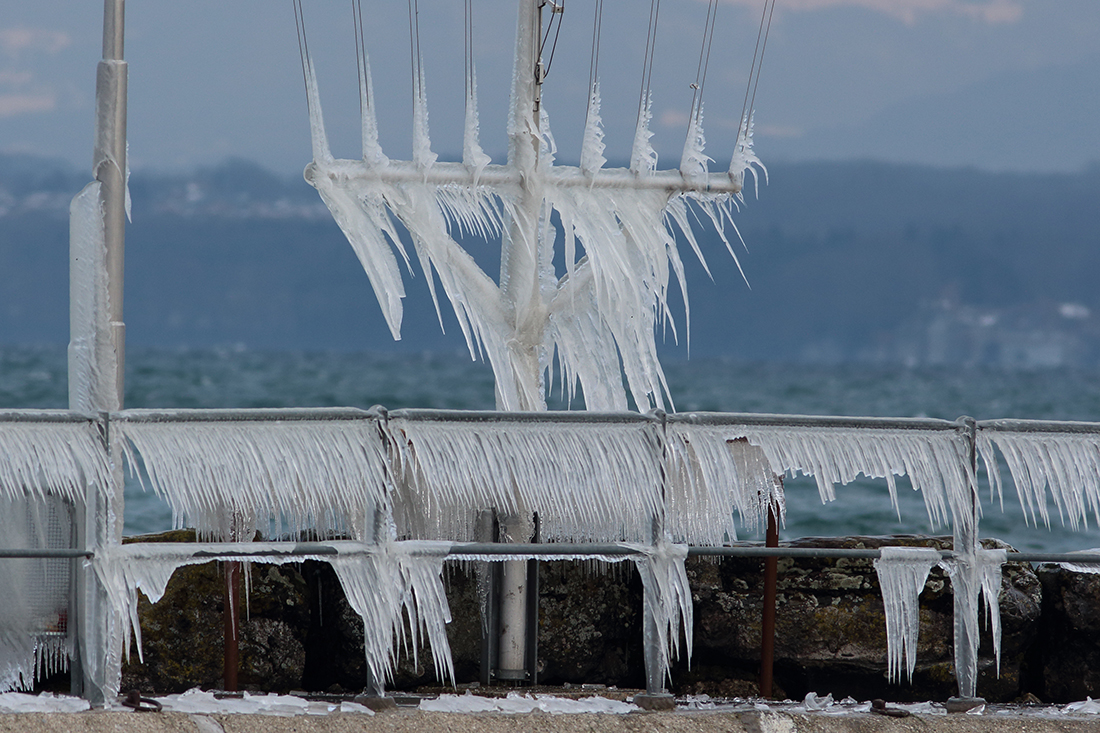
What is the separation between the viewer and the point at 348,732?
4.23 meters

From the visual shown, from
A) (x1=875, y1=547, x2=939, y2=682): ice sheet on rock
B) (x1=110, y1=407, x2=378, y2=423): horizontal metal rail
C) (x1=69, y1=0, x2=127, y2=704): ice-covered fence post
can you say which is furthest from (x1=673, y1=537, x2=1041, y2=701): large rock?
(x1=69, y1=0, x2=127, y2=704): ice-covered fence post

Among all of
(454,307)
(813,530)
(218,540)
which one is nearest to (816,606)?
(454,307)

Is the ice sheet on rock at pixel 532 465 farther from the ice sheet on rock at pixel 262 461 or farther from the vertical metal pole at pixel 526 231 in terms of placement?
the vertical metal pole at pixel 526 231

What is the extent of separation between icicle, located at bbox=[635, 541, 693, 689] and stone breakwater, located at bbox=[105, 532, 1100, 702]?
1041mm

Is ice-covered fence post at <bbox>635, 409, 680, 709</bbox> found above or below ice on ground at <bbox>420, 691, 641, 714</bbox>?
above

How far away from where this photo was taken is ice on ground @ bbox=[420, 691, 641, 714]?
4.50 m

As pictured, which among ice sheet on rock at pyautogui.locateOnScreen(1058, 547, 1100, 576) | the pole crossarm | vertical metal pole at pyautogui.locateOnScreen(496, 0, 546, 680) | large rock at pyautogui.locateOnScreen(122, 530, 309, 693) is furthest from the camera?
vertical metal pole at pyautogui.locateOnScreen(496, 0, 546, 680)

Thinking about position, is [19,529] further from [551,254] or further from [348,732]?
[551,254]

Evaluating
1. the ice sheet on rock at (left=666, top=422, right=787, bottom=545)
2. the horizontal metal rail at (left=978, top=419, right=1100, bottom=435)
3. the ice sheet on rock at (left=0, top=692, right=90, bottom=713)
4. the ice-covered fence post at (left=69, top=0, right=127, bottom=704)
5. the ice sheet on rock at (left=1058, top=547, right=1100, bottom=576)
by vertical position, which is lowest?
the ice sheet on rock at (left=0, top=692, right=90, bottom=713)

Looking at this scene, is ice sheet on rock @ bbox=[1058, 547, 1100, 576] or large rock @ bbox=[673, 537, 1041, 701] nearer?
ice sheet on rock @ bbox=[1058, 547, 1100, 576]

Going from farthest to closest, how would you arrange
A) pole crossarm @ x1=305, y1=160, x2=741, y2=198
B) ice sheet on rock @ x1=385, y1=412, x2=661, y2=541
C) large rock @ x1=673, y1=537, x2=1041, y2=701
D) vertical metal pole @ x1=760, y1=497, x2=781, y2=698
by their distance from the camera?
pole crossarm @ x1=305, y1=160, x2=741, y2=198 < large rock @ x1=673, y1=537, x2=1041, y2=701 < vertical metal pole @ x1=760, y1=497, x2=781, y2=698 < ice sheet on rock @ x1=385, y1=412, x2=661, y2=541

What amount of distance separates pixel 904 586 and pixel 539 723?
1555mm

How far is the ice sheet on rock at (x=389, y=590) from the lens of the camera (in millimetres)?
4320

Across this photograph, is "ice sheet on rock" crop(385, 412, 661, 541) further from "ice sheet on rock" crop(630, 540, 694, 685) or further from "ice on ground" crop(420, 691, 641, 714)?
"ice on ground" crop(420, 691, 641, 714)
